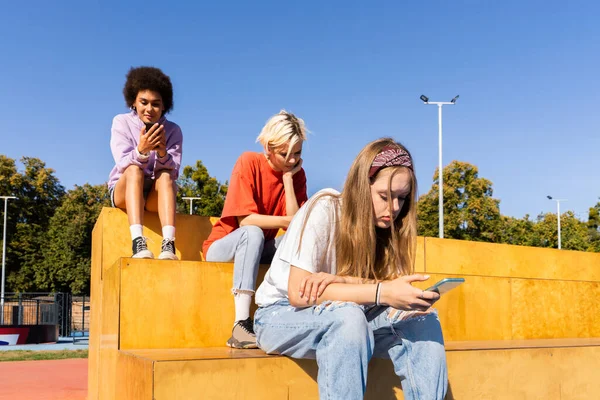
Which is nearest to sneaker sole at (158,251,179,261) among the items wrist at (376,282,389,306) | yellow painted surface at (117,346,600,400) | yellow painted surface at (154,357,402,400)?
yellow painted surface at (117,346,600,400)

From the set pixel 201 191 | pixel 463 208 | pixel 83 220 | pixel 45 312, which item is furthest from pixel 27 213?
pixel 463 208

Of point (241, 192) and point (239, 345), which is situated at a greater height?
point (241, 192)

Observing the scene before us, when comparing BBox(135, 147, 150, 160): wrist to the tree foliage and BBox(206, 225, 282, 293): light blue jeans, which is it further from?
the tree foliage

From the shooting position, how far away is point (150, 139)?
394 cm

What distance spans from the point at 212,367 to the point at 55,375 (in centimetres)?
711

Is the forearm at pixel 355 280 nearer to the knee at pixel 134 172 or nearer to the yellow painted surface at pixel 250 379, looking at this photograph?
the yellow painted surface at pixel 250 379

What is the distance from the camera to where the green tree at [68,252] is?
34.5 metres

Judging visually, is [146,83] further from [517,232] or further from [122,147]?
[517,232]

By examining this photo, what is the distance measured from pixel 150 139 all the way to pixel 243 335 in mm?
1521

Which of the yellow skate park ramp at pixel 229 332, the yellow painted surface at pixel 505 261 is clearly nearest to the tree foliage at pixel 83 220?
the yellow painted surface at pixel 505 261

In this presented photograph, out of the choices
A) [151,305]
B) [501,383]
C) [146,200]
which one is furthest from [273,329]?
[146,200]

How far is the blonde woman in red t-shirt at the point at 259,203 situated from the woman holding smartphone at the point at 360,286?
554 millimetres

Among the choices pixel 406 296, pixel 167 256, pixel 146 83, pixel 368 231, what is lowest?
pixel 406 296

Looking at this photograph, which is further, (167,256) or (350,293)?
(167,256)
